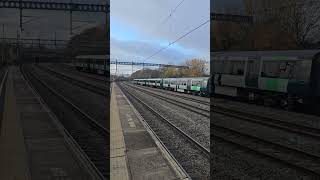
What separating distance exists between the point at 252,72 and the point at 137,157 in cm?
399

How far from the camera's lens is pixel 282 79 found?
522 inches

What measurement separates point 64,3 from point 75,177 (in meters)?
1.81

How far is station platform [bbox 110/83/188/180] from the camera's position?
268 inches

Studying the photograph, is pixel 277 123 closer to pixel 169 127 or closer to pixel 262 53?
pixel 169 127

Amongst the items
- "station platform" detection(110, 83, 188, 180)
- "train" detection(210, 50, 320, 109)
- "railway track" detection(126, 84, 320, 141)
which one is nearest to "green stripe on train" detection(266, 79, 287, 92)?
"train" detection(210, 50, 320, 109)

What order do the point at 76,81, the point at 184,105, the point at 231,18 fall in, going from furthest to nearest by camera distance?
the point at 184,105 → the point at 231,18 → the point at 76,81

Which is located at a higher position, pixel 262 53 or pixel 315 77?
pixel 262 53

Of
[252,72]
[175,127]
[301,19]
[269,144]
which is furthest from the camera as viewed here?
[175,127]

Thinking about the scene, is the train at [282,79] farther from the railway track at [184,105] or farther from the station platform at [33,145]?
the station platform at [33,145]

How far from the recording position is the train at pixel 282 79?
31.6 feet

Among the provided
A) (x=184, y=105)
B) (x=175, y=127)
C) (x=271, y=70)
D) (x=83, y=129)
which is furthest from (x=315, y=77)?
(x=83, y=129)

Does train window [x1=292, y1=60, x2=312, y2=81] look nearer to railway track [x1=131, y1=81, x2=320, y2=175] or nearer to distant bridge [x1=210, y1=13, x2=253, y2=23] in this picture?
railway track [x1=131, y1=81, x2=320, y2=175]

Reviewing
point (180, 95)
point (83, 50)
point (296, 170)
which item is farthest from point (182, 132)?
point (83, 50)

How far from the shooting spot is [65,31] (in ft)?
16.3
